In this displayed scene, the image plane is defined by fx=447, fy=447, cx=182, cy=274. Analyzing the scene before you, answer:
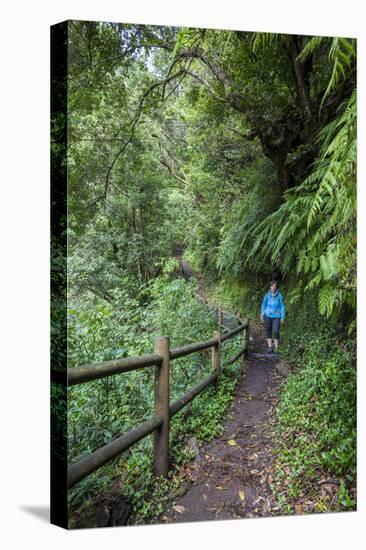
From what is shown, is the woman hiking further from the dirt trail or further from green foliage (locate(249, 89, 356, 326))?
the dirt trail

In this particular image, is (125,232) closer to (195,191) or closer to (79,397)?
(195,191)

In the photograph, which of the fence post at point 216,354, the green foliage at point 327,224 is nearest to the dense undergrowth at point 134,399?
the fence post at point 216,354

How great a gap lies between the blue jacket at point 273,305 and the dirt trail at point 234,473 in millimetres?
449

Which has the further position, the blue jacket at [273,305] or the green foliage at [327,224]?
the blue jacket at [273,305]

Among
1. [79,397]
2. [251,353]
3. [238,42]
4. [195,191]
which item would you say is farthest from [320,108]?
[79,397]

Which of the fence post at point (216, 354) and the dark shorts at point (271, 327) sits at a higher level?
the dark shorts at point (271, 327)

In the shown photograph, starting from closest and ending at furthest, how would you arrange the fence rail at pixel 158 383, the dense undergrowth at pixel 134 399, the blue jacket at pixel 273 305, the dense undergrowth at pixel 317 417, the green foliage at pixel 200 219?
1. the fence rail at pixel 158 383
2. the dense undergrowth at pixel 134 399
3. the green foliage at pixel 200 219
4. the dense undergrowth at pixel 317 417
5. the blue jacket at pixel 273 305

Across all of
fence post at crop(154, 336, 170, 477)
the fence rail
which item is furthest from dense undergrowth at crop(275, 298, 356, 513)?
fence post at crop(154, 336, 170, 477)

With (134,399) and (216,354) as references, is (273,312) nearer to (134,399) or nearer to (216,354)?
(216,354)

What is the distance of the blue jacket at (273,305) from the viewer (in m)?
3.07

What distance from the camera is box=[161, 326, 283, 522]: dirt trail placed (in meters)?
2.57

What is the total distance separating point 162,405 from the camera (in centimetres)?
262

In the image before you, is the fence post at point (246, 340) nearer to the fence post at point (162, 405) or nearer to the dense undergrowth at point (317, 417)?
the dense undergrowth at point (317, 417)

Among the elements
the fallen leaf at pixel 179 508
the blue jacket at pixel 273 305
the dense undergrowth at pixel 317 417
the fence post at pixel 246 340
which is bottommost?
the fallen leaf at pixel 179 508
